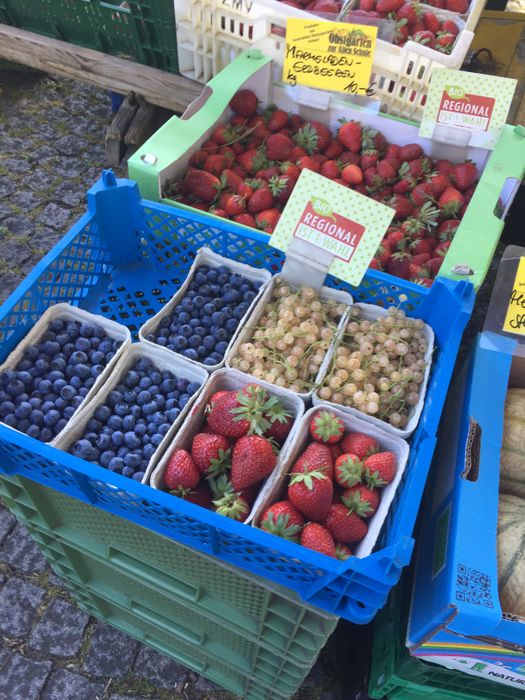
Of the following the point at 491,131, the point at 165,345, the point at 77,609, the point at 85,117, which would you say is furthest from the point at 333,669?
the point at 85,117

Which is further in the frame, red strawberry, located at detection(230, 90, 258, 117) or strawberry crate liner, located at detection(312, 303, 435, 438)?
red strawberry, located at detection(230, 90, 258, 117)

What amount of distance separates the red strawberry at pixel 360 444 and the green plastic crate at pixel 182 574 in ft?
1.27

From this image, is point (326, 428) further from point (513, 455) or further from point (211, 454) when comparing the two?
point (513, 455)

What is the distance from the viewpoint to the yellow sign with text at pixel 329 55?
2.07 metres

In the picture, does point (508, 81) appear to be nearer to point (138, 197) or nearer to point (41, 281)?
point (138, 197)

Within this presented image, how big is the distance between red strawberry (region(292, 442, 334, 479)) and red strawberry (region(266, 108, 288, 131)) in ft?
5.19

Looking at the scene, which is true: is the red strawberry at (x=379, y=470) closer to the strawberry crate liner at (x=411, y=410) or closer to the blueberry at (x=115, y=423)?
the strawberry crate liner at (x=411, y=410)

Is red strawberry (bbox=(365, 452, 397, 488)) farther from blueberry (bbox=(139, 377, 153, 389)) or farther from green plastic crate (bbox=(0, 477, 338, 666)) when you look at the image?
blueberry (bbox=(139, 377, 153, 389))

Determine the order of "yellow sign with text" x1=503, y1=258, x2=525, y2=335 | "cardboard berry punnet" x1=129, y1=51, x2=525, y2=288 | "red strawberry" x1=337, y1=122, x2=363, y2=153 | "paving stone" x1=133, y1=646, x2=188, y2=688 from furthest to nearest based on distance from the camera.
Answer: "red strawberry" x1=337, y1=122, x2=363, y2=153
"paving stone" x1=133, y1=646, x2=188, y2=688
"cardboard berry punnet" x1=129, y1=51, x2=525, y2=288
"yellow sign with text" x1=503, y1=258, x2=525, y2=335

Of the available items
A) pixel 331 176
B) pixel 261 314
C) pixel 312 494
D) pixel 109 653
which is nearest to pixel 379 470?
pixel 312 494

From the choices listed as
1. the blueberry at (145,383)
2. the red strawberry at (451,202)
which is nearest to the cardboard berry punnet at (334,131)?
the red strawberry at (451,202)

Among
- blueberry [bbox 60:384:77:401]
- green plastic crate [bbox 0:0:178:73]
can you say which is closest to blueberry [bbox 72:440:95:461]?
blueberry [bbox 60:384:77:401]

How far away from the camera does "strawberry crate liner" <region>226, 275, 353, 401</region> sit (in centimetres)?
162

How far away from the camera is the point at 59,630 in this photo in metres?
2.25
